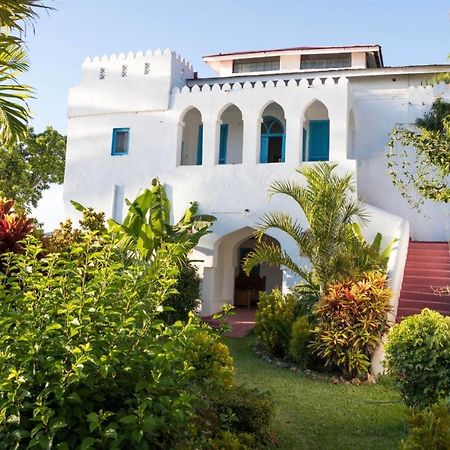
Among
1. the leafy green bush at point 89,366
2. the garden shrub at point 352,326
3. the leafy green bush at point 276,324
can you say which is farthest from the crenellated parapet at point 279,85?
the leafy green bush at point 89,366

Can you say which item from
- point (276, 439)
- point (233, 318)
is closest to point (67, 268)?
point (276, 439)

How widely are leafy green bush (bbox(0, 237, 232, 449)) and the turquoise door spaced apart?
13328 mm

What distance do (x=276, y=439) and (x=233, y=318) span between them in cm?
1023

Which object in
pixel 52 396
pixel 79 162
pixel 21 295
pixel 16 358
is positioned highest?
pixel 79 162

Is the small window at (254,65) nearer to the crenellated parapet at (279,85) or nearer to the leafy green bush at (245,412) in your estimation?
the crenellated parapet at (279,85)

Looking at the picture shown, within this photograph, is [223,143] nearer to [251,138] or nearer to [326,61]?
[251,138]

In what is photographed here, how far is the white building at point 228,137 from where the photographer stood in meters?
15.8

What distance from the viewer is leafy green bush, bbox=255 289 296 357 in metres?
11.5

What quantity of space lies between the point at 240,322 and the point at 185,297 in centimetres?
245

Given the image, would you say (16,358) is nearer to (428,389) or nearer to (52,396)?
(52,396)

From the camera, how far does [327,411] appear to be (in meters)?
7.95

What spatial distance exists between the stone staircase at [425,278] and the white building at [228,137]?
98 centimetres

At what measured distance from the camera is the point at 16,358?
143 inches

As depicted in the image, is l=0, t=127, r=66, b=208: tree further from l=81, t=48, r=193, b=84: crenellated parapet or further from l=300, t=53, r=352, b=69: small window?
l=300, t=53, r=352, b=69: small window
